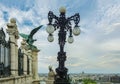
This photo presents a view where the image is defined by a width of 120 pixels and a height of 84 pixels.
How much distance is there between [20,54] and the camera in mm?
19734

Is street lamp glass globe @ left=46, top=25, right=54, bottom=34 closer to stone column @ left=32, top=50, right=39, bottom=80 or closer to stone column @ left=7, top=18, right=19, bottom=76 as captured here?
stone column @ left=7, top=18, right=19, bottom=76

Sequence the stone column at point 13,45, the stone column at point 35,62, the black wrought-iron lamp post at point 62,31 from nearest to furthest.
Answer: the black wrought-iron lamp post at point 62,31
the stone column at point 13,45
the stone column at point 35,62

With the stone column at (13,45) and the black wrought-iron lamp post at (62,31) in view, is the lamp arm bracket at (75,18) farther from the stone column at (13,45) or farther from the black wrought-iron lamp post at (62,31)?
the stone column at (13,45)

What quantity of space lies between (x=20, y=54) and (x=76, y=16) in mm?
6070

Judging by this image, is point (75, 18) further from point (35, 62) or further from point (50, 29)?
point (35, 62)

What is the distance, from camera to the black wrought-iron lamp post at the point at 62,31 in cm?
1364

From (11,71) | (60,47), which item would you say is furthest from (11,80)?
(60,47)

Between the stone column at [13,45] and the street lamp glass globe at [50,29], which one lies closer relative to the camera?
the street lamp glass globe at [50,29]

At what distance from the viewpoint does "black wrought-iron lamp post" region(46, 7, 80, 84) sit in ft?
44.8

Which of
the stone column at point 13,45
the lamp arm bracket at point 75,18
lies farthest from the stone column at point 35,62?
the lamp arm bracket at point 75,18

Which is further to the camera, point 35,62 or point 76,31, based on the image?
→ point 35,62

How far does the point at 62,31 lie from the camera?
46.3ft

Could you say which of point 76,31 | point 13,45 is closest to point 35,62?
point 13,45

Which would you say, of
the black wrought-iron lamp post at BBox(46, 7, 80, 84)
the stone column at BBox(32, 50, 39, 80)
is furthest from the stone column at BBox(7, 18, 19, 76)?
the stone column at BBox(32, 50, 39, 80)
